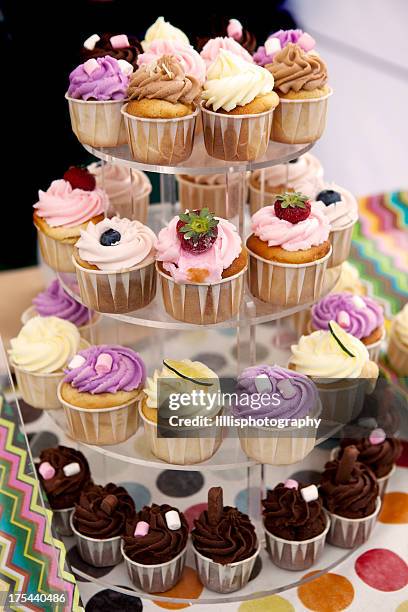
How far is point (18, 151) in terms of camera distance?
4.31m

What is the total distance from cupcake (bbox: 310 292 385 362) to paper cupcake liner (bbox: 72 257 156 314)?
68 cm

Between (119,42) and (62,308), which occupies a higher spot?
(119,42)

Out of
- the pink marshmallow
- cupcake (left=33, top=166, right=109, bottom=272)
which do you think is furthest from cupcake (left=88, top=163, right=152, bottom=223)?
the pink marshmallow

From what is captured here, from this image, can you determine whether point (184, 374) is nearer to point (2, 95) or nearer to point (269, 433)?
point (269, 433)

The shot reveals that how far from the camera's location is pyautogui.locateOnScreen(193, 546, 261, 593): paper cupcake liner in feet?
7.47

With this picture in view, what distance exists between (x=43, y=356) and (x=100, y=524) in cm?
52

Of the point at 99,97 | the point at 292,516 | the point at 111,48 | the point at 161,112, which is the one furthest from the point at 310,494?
the point at 111,48

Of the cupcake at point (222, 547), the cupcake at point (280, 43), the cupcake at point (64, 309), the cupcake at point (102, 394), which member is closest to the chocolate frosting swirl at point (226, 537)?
the cupcake at point (222, 547)

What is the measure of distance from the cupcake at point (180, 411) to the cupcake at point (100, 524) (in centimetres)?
25

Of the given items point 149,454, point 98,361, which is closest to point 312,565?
point 149,454

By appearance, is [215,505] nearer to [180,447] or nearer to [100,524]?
[180,447]

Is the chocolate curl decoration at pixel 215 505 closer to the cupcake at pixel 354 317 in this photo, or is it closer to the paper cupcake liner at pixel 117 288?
the paper cupcake liner at pixel 117 288

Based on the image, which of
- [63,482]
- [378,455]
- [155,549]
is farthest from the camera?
[378,455]

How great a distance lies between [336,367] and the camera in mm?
2324
